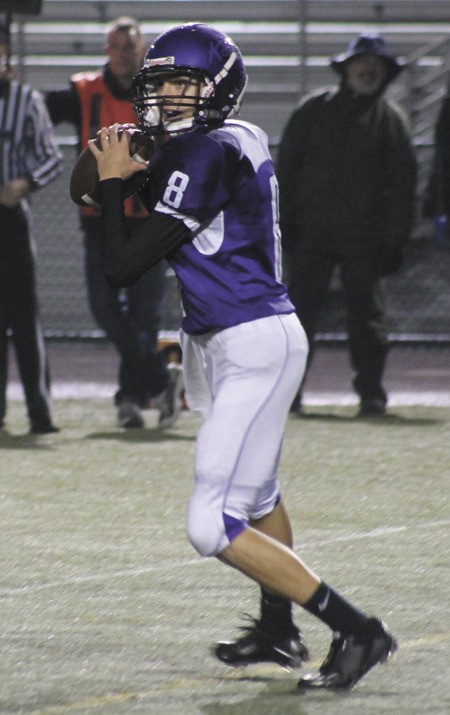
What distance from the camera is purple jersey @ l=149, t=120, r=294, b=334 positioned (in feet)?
12.3

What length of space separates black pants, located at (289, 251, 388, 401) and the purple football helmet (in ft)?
17.4

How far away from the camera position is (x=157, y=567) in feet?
17.3

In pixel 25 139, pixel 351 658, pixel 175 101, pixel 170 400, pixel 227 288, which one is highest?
pixel 175 101

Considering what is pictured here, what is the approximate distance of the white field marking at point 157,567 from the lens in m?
4.98

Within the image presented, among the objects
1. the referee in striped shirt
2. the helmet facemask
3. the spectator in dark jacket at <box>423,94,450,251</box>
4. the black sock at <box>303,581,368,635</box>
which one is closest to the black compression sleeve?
the helmet facemask

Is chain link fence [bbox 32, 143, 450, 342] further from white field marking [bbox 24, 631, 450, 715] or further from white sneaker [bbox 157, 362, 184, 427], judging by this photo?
white field marking [bbox 24, 631, 450, 715]

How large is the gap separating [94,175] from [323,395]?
6559 millimetres

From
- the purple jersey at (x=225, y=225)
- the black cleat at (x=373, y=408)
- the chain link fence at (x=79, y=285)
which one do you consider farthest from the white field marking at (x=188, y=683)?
the chain link fence at (x=79, y=285)

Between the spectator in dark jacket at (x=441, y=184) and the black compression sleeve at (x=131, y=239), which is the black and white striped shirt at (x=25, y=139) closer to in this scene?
the spectator in dark jacket at (x=441, y=184)

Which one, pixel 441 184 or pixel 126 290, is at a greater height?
pixel 441 184

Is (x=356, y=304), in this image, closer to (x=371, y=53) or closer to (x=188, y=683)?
(x=371, y=53)

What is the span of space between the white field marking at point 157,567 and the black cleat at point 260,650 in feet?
3.51

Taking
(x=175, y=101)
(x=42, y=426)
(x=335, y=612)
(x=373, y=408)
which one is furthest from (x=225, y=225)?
(x=373, y=408)

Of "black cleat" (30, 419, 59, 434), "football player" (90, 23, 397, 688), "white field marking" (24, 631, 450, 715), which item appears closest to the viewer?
"white field marking" (24, 631, 450, 715)
